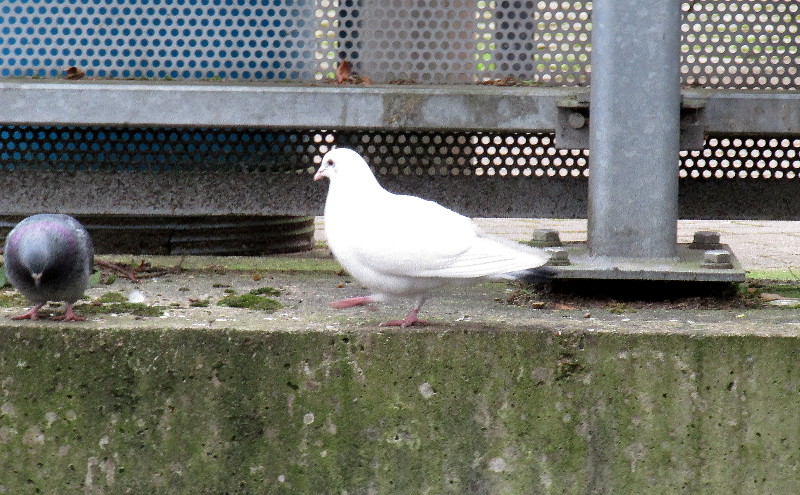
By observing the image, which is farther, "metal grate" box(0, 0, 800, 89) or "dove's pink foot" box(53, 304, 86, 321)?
"metal grate" box(0, 0, 800, 89)

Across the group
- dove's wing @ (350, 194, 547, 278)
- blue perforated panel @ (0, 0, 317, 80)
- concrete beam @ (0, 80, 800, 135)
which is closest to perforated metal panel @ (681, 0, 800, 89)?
concrete beam @ (0, 80, 800, 135)

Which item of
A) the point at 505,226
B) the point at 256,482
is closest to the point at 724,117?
the point at 256,482

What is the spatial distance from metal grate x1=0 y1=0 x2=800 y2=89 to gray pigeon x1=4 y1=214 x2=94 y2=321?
3.92 ft

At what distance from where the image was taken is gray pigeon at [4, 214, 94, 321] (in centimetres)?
234

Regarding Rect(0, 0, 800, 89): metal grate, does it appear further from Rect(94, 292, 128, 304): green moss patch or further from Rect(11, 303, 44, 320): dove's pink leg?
Rect(11, 303, 44, 320): dove's pink leg

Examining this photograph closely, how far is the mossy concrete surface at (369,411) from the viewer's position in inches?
91.6

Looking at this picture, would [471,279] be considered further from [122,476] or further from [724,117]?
[724,117]

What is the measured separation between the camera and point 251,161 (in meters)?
3.60

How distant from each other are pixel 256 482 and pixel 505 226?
458 cm

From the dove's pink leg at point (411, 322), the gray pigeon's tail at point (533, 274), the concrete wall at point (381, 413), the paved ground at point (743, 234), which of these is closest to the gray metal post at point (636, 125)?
the gray pigeon's tail at point (533, 274)

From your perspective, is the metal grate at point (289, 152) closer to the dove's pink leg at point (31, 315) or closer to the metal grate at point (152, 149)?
the metal grate at point (152, 149)

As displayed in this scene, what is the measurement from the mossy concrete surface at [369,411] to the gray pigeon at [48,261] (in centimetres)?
8

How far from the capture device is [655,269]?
264 cm

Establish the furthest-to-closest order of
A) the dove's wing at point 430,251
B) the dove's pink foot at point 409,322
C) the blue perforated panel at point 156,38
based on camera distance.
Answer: the blue perforated panel at point 156,38 → the dove's pink foot at point 409,322 → the dove's wing at point 430,251
